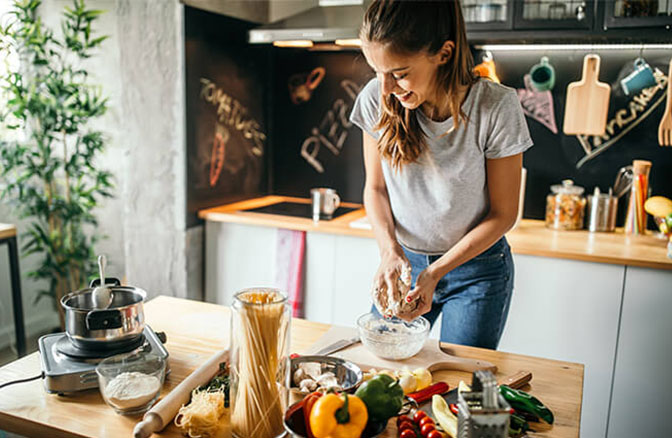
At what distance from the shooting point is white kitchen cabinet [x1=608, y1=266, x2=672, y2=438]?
2104 mm

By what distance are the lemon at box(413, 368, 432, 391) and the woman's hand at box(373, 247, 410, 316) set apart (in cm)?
19

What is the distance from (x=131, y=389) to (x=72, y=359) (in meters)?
0.19

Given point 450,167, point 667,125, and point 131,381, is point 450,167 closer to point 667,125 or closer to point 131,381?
point 131,381

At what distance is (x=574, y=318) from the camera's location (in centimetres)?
220

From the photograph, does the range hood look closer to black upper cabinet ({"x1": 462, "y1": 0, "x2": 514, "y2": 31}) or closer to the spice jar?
black upper cabinet ({"x1": 462, "y1": 0, "x2": 514, "y2": 31})

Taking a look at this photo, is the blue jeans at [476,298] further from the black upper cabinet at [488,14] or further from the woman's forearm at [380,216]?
the black upper cabinet at [488,14]

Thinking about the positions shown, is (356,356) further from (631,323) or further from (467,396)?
(631,323)

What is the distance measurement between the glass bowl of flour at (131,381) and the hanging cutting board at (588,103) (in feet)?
7.07

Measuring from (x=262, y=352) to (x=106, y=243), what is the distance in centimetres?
280

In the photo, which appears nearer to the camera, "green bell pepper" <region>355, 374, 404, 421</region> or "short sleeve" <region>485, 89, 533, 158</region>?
"green bell pepper" <region>355, 374, 404, 421</region>

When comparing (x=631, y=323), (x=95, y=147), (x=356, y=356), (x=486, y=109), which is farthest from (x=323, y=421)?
(x=95, y=147)

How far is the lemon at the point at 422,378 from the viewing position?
3.76 feet

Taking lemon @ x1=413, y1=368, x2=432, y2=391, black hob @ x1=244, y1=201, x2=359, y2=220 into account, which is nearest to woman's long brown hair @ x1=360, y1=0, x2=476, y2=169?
lemon @ x1=413, y1=368, x2=432, y2=391

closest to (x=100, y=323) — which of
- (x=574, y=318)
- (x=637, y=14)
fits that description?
(x=574, y=318)
